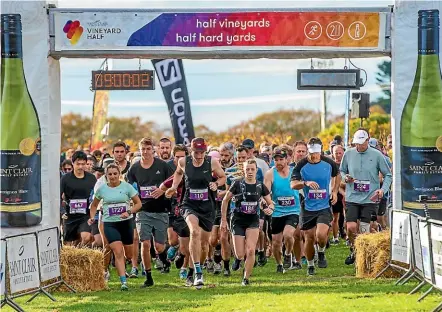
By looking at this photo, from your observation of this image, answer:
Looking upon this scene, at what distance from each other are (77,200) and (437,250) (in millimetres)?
7228

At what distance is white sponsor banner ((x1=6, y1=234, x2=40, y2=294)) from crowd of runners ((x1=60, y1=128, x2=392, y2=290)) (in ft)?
5.94

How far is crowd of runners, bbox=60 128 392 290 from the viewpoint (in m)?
17.2

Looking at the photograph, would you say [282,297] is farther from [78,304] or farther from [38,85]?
[38,85]

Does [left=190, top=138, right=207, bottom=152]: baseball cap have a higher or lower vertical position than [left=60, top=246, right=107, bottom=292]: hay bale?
higher

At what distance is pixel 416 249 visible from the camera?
15.3m

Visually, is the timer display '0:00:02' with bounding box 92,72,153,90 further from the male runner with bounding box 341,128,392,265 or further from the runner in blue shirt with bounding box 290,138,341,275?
the male runner with bounding box 341,128,392,265

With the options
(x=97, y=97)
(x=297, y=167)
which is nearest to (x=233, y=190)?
(x=297, y=167)

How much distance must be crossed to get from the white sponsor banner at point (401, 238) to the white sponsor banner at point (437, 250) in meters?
2.00

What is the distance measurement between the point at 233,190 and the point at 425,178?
2.75 m

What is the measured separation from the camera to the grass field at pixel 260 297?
47.2 ft

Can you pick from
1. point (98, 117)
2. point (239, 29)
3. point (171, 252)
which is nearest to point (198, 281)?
point (171, 252)


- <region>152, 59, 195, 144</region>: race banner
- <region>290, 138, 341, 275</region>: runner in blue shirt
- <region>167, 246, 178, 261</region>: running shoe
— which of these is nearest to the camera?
<region>290, 138, 341, 275</region>: runner in blue shirt

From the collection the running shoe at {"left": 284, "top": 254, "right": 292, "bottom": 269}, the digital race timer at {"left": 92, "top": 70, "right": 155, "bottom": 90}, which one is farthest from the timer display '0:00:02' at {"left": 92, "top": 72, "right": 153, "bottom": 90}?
the running shoe at {"left": 284, "top": 254, "right": 292, "bottom": 269}

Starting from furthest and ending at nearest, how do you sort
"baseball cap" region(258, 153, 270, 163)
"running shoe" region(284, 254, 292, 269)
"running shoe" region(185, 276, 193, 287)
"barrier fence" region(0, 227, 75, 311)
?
"baseball cap" region(258, 153, 270, 163) → "running shoe" region(284, 254, 292, 269) → "running shoe" region(185, 276, 193, 287) → "barrier fence" region(0, 227, 75, 311)
